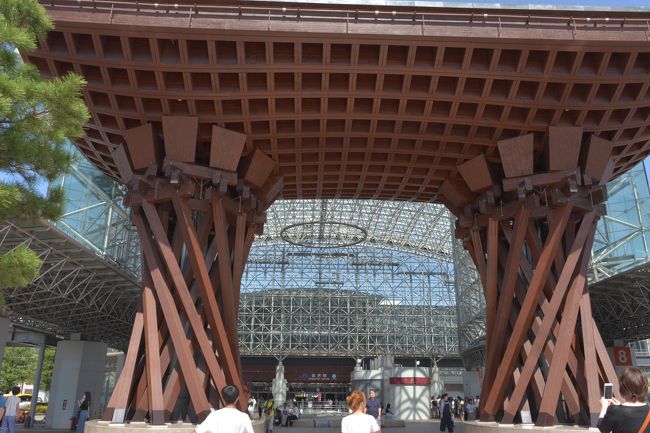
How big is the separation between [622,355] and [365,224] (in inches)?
1145

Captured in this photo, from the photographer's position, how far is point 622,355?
123ft

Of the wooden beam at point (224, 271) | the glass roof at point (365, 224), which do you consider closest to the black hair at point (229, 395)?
the wooden beam at point (224, 271)

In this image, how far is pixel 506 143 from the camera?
16672 millimetres

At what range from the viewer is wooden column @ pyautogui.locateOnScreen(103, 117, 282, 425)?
1459cm

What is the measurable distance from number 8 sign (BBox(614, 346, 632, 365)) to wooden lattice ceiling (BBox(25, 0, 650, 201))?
2490cm

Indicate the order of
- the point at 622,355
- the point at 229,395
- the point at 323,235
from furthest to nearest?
the point at 323,235, the point at 622,355, the point at 229,395

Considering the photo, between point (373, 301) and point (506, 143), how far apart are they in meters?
48.3

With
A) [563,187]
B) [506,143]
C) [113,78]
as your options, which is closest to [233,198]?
[113,78]

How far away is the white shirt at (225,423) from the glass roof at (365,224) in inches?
1882

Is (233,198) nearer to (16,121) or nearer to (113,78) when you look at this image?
(113,78)

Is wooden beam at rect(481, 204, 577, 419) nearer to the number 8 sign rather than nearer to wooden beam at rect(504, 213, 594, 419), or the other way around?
wooden beam at rect(504, 213, 594, 419)

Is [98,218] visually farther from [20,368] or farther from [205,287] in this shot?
[20,368]

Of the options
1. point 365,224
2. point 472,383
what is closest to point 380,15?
point 472,383

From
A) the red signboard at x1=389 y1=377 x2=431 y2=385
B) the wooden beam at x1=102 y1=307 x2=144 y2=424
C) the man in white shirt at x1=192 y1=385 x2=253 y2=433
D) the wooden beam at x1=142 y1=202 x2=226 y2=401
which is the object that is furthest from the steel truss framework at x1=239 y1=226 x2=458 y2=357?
the man in white shirt at x1=192 y1=385 x2=253 y2=433
